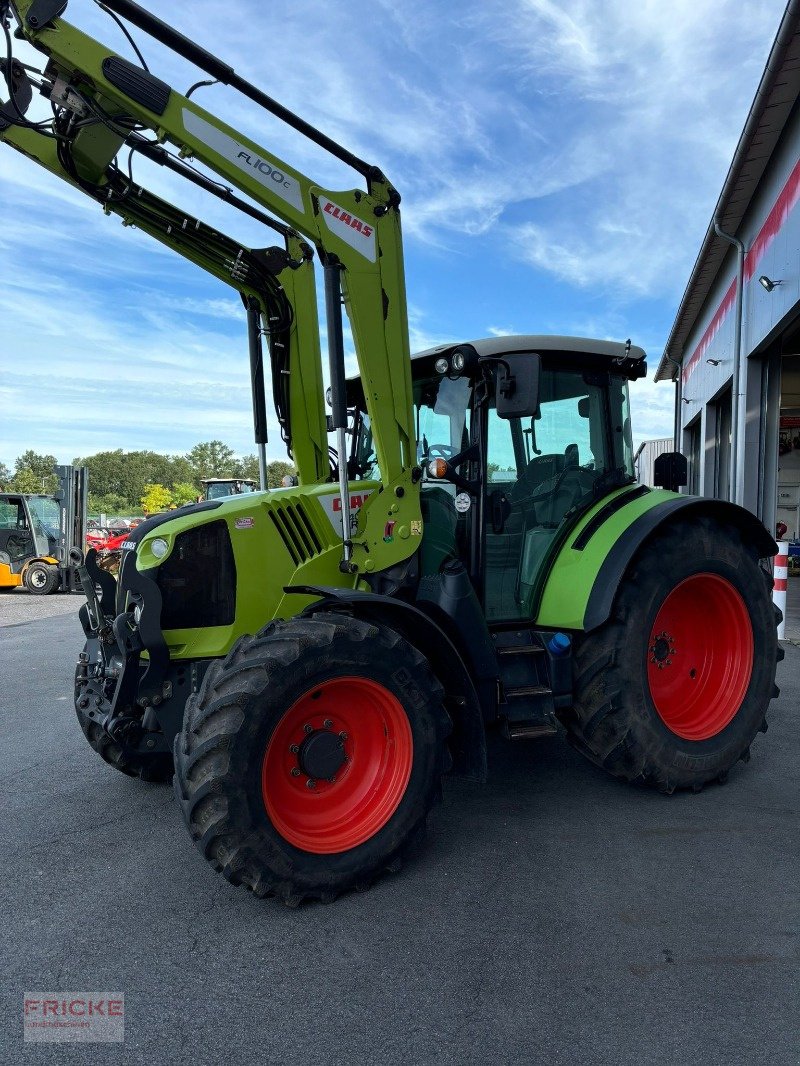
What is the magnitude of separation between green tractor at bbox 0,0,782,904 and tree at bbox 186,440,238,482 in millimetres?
99136

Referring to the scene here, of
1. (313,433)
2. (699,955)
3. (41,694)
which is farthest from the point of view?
(41,694)

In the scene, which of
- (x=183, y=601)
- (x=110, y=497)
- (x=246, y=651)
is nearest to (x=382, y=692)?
(x=246, y=651)

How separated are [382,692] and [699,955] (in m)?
1.43

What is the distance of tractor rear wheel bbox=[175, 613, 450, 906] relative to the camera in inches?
109

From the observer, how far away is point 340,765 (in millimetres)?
3135

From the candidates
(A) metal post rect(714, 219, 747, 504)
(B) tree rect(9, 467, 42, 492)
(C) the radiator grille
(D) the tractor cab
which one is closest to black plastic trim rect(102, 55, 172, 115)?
(D) the tractor cab

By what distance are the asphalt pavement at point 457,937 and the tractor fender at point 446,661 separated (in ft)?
1.34

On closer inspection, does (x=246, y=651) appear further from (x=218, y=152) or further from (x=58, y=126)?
(x=58, y=126)

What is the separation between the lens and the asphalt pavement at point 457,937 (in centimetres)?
223

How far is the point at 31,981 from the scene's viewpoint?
2479 millimetres

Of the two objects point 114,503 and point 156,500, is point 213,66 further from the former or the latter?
point 114,503

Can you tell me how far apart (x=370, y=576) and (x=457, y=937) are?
160cm

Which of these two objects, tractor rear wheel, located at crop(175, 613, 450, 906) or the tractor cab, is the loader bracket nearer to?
the tractor cab

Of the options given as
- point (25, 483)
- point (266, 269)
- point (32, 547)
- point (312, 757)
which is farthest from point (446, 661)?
point (25, 483)
